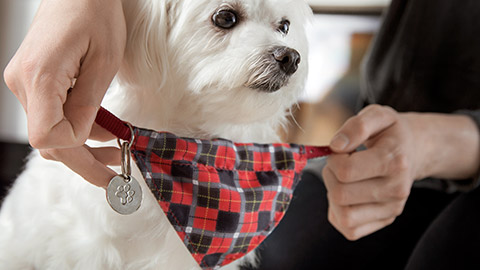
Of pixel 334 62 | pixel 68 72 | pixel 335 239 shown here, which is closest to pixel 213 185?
pixel 68 72

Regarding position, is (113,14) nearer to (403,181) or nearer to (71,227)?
(71,227)

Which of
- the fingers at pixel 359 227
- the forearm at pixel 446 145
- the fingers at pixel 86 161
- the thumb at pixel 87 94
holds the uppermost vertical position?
the thumb at pixel 87 94

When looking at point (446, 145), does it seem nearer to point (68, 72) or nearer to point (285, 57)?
point (285, 57)

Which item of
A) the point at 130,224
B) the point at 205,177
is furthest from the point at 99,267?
the point at 205,177

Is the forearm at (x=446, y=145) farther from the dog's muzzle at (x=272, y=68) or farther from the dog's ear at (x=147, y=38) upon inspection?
the dog's ear at (x=147, y=38)

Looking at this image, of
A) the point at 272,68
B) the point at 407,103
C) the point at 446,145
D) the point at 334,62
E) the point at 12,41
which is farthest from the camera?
the point at 334,62

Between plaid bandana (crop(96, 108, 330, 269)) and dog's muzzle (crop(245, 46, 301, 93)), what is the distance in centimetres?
9

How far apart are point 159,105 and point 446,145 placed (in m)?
0.58

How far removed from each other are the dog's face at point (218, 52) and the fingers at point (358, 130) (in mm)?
162

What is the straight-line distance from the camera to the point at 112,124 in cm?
50

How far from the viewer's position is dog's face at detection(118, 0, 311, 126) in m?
0.55

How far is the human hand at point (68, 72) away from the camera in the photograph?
0.41 metres

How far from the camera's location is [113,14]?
479 millimetres

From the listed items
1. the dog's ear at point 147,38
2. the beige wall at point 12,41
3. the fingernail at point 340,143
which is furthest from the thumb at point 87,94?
the beige wall at point 12,41
